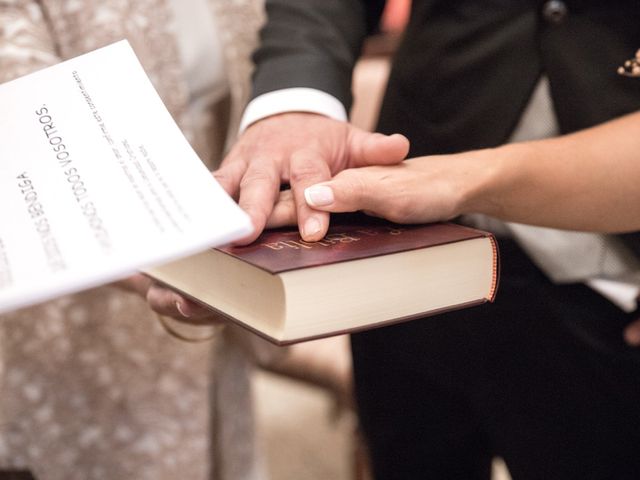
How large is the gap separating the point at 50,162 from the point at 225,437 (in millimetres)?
634

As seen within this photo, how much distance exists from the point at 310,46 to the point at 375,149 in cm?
20

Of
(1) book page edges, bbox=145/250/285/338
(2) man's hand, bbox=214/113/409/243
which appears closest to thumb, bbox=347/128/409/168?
(2) man's hand, bbox=214/113/409/243

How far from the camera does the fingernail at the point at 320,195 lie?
435mm

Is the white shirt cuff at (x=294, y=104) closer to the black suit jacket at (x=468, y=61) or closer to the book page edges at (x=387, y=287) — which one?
the black suit jacket at (x=468, y=61)

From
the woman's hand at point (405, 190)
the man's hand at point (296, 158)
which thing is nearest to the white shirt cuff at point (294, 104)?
the man's hand at point (296, 158)

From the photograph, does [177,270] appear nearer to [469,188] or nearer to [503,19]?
[469,188]

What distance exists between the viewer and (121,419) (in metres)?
0.82

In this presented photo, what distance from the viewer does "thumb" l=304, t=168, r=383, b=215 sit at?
44 cm

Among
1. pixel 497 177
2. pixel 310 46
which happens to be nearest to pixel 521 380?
pixel 497 177

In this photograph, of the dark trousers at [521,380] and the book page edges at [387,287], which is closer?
Answer: the book page edges at [387,287]

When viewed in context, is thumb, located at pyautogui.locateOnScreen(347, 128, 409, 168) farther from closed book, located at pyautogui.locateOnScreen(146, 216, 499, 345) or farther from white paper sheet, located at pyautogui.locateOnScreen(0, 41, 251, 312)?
white paper sheet, located at pyautogui.locateOnScreen(0, 41, 251, 312)

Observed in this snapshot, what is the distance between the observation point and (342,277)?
1.31ft

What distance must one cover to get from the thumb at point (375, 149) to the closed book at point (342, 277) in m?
0.05

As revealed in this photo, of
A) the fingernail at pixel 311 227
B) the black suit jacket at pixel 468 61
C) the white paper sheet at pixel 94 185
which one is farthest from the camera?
the black suit jacket at pixel 468 61
